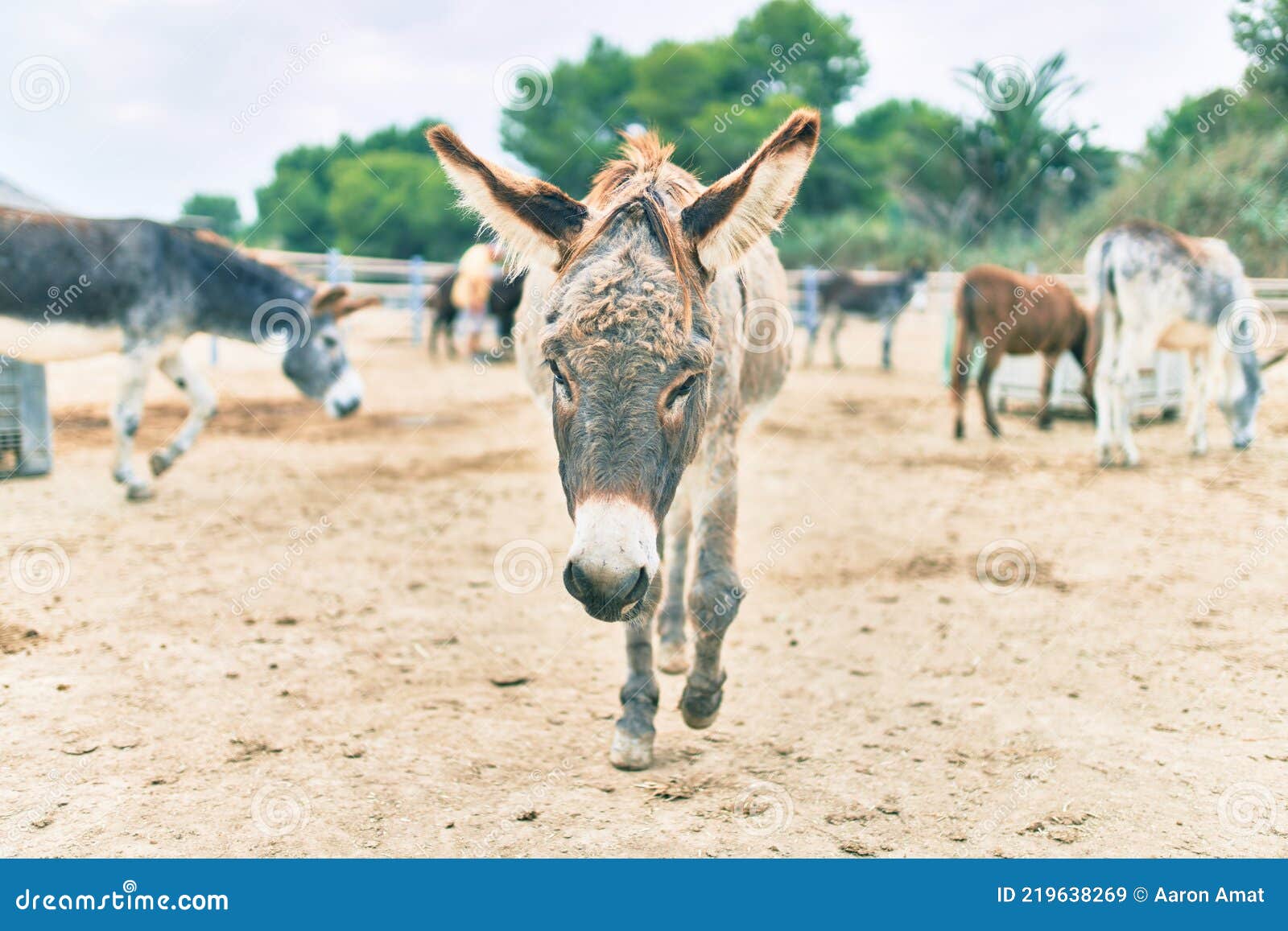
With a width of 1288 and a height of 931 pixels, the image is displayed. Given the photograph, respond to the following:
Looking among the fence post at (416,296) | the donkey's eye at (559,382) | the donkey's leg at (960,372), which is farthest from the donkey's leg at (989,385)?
the fence post at (416,296)

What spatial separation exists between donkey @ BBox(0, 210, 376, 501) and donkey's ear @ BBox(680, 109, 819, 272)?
6157 millimetres

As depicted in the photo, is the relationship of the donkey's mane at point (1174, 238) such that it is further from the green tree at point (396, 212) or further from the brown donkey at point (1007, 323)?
the green tree at point (396, 212)

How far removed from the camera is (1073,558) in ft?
19.4

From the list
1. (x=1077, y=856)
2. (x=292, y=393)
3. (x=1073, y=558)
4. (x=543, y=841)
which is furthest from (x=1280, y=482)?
(x=292, y=393)

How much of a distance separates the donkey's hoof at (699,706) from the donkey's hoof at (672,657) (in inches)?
30.0

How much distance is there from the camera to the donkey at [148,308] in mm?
6406

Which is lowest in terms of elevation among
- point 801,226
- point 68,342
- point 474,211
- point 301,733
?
point 301,733

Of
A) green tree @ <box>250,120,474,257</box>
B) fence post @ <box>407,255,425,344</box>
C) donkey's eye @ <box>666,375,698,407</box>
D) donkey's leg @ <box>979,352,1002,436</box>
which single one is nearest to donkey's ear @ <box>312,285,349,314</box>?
donkey's eye @ <box>666,375,698,407</box>

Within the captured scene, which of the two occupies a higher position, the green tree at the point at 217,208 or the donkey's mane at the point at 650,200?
the green tree at the point at 217,208

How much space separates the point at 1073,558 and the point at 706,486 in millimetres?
3806

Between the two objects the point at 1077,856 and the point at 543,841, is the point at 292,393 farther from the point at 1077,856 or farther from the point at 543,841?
the point at 1077,856

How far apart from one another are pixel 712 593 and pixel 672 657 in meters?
0.99

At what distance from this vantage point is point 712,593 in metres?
3.26

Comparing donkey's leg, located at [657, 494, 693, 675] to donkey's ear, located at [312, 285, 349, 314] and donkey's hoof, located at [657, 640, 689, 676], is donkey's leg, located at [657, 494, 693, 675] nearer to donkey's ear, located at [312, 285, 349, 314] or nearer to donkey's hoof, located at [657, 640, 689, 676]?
donkey's hoof, located at [657, 640, 689, 676]
